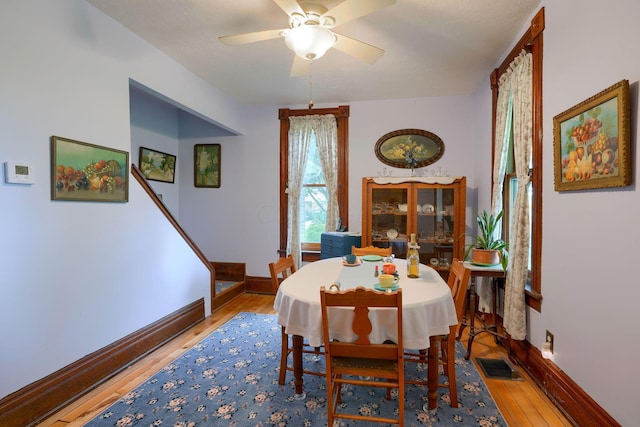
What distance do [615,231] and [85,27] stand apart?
3.47 m

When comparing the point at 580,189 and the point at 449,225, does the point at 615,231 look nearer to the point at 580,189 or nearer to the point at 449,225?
the point at 580,189

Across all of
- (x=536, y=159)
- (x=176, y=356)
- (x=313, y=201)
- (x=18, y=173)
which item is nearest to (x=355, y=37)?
(x=536, y=159)

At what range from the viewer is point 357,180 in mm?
4234

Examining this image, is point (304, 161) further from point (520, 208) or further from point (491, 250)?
point (520, 208)

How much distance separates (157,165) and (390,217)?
3.30 m

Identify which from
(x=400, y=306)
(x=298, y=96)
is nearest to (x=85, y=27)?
(x=298, y=96)

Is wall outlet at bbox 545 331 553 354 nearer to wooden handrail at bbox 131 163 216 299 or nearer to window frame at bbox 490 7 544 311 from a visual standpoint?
window frame at bbox 490 7 544 311

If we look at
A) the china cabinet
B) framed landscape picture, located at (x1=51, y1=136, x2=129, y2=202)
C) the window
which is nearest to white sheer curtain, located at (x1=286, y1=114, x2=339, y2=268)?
the window

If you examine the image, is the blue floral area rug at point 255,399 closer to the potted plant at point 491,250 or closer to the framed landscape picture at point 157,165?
the potted plant at point 491,250

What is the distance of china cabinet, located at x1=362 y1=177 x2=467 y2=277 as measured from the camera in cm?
367

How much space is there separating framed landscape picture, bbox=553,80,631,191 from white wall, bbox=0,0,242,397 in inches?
124

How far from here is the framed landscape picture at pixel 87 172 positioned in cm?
197

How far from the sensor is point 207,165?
4.61 metres

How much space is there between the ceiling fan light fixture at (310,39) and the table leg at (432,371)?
191cm
